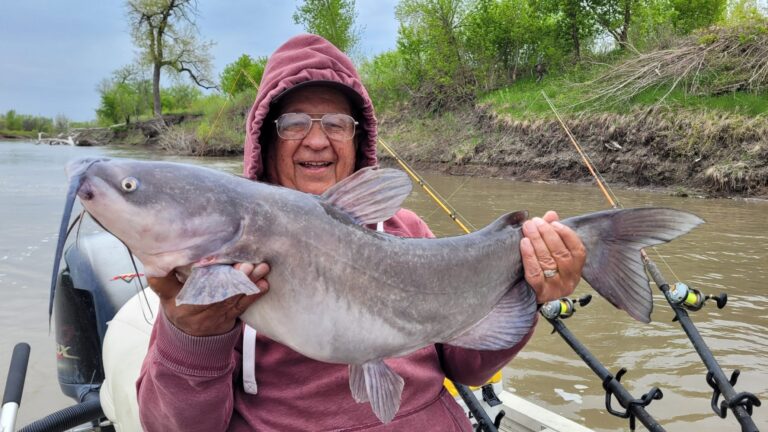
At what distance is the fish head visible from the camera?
3.95ft

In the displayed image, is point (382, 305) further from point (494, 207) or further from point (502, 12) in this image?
point (502, 12)

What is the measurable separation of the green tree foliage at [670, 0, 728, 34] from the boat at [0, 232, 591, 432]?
19.8 metres

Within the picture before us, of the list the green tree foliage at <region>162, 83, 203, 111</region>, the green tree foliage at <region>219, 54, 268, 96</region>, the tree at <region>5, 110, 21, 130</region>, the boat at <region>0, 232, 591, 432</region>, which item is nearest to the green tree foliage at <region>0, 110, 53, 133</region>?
the tree at <region>5, 110, 21, 130</region>

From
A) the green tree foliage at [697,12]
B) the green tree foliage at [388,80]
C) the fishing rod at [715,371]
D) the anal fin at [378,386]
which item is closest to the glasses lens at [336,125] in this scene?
the anal fin at [378,386]

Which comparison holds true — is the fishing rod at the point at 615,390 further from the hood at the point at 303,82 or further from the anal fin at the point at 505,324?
the hood at the point at 303,82

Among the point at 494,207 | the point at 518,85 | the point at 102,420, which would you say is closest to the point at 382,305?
the point at 102,420

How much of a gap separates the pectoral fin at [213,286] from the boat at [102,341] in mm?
1186

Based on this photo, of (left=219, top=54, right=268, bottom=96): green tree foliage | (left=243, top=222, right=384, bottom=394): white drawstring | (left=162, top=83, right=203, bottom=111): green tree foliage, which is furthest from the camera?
(left=162, top=83, right=203, bottom=111): green tree foliage

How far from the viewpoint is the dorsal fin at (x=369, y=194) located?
4.76 feet

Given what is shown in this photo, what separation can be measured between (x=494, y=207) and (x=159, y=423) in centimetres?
920

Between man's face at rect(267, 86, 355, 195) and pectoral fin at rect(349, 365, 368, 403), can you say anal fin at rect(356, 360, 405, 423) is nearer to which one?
pectoral fin at rect(349, 365, 368, 403)

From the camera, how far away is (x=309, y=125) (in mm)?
2100

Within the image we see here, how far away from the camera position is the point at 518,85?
65.7 feet

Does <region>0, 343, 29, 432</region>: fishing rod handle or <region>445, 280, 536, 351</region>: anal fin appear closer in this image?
<region>445, 280, 536, 351</region>: anal fin
